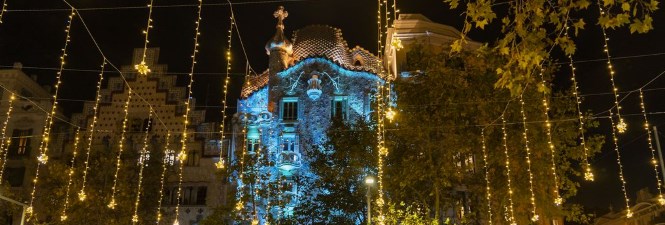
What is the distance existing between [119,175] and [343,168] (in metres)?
11.6

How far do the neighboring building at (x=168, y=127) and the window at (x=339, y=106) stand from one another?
23.7 feet

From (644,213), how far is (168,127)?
95.8ft

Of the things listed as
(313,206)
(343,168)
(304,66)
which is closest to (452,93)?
(343,168)

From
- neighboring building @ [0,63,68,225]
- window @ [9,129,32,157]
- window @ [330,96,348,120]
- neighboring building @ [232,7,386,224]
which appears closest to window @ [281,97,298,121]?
neighboring building @ [232,7,386,224]

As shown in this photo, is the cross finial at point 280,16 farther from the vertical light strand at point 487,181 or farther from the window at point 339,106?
the vertical light strand at point 487,181

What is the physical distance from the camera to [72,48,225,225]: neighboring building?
33.5 meters

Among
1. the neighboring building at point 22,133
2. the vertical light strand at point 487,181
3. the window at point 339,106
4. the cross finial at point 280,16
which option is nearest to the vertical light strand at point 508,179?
the vertical light strand at point 487,181

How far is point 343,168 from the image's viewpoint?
90.4 feet

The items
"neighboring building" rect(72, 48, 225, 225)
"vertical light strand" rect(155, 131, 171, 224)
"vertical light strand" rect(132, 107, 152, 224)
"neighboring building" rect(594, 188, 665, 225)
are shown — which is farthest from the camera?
"neighboring building" rect(72, 48, 225, 225)

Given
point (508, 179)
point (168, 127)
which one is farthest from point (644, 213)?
point (168, 127)

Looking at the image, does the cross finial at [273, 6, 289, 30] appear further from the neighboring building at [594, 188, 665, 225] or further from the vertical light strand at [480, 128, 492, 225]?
the neighboring building at [594, 188, 665, 225]

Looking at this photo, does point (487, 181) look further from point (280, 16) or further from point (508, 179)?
point (280, 16)

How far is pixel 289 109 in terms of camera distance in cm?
3378

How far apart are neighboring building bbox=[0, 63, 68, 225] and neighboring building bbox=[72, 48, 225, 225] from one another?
6.48 ft
